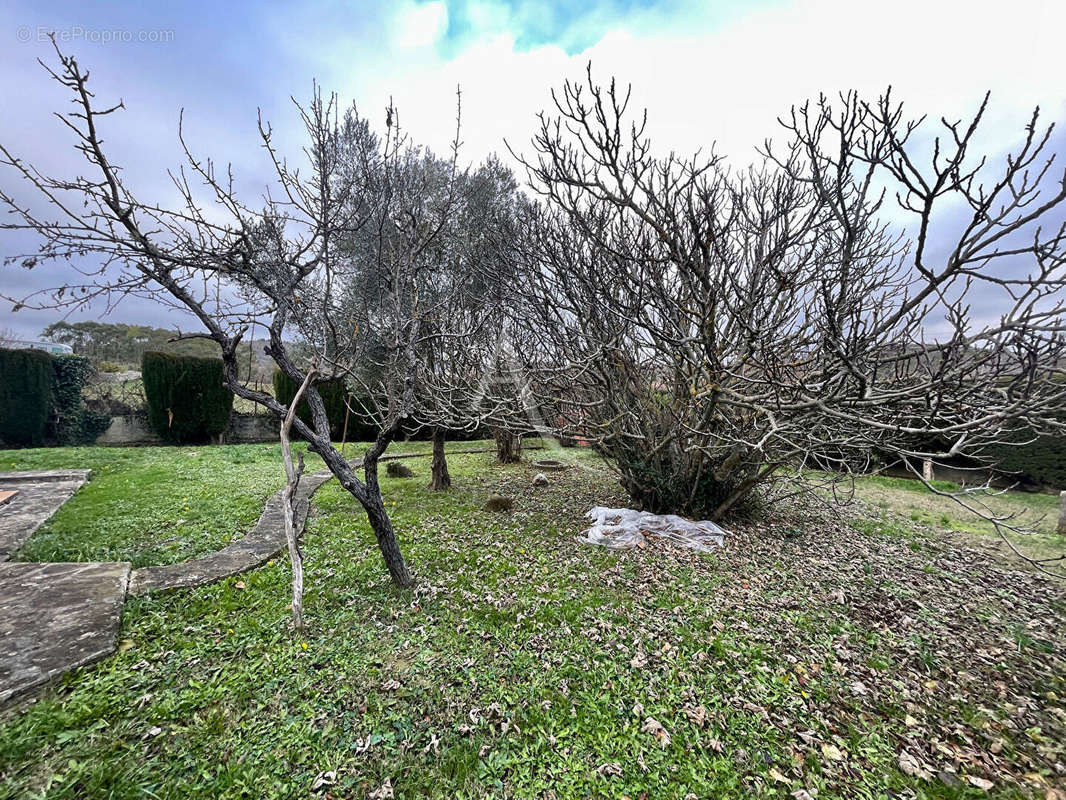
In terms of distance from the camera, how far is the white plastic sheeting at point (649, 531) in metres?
4.32

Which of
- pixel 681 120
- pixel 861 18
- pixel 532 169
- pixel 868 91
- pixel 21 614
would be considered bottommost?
pixel 21 614

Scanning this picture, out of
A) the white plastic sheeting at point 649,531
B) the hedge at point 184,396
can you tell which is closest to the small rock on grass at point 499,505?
the white plastic sheeting at point 649,531

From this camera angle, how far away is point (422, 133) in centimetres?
467

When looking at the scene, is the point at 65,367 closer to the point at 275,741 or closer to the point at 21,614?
the point at 21,614

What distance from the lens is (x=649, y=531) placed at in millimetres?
4547

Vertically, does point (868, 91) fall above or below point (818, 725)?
above

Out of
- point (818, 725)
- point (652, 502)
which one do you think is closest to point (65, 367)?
point (652, 502)

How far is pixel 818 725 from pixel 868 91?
148 inches

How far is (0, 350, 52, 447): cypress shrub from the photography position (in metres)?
9.38

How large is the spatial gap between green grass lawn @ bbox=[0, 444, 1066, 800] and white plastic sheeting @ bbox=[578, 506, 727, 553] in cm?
31

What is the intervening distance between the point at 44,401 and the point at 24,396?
1.05 feet

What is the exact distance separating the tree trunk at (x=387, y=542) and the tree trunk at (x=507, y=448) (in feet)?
19.1

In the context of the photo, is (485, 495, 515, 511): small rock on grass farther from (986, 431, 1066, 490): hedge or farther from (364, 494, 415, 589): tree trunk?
(986, 431, 1066, 490): hedge

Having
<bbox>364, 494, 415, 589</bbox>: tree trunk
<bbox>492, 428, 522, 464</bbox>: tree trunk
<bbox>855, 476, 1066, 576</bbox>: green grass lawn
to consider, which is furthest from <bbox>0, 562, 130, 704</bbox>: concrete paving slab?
<bbox>855, 476, 1066, 576</bbox>: green grass lawn
